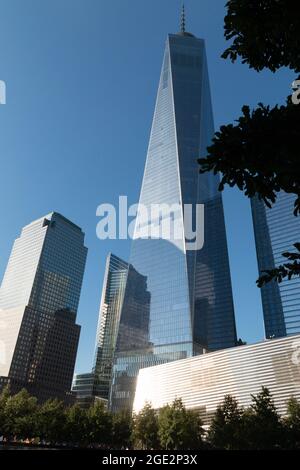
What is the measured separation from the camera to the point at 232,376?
90.4 meters

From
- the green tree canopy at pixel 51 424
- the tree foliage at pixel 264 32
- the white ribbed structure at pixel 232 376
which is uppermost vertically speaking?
Answer: the white ribbed structure at pixel 232 376

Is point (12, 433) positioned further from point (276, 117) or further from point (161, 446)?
point (276, 117)

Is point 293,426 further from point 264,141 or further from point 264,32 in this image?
point 264,32

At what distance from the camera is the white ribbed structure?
79875 mm

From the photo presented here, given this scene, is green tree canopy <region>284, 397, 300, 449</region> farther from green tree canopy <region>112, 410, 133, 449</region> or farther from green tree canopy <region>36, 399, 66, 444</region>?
green tree canopy <region>36, 399, 66, 444</region>

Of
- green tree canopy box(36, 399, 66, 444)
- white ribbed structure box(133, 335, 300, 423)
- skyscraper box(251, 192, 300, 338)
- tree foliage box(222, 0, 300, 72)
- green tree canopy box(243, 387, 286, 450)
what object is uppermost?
skyscraper box(251, 192, 300, 338)

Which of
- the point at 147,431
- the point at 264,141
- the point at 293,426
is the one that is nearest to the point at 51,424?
the point at 147,431

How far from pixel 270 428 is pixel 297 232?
520 ft

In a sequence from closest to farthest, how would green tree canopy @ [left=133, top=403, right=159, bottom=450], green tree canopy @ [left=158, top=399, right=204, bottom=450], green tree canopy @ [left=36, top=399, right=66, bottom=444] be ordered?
green tree canopy @ [left=158, top=399, right=204, bottom=450] < green tree canopy @ [left=133, top=403, right=159, bottom=450] < green tree canopy @ [left=36, top=399, right=66, bottom=444]

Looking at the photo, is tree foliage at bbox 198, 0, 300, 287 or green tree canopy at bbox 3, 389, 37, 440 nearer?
tree foliage at bbox 198, 0, 300, 287

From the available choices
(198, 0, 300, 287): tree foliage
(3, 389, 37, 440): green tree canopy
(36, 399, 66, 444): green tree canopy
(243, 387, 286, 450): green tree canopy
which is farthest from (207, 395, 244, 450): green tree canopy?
(198, 0, 300, 287): tree foliage

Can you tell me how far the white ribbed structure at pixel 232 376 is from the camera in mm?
79875

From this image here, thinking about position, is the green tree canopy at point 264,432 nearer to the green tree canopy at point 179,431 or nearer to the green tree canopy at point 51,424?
the green tree canopy at point 179,431

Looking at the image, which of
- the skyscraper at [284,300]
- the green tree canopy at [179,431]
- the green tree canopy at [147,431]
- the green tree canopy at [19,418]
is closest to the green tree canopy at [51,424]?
the green tree canopy at [19,418]
